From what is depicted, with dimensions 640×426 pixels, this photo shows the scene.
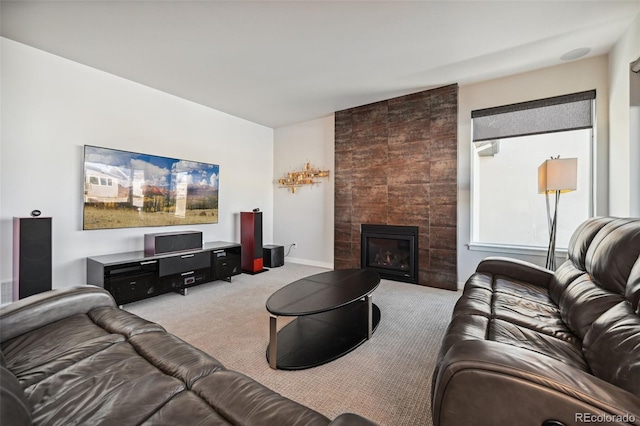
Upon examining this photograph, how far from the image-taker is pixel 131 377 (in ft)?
3.39

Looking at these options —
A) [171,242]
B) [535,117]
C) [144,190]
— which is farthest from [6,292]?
[535,117]

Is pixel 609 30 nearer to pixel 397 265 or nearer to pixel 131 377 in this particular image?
pixel 397 265

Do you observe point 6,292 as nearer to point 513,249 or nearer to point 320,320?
point 320,320

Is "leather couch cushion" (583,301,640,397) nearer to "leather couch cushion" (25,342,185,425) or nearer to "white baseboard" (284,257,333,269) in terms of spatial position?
"leather couch cushion" (25,342,185,425)

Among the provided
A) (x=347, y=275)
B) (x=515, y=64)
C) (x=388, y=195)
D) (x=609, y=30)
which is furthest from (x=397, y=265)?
(x=609, y=30)

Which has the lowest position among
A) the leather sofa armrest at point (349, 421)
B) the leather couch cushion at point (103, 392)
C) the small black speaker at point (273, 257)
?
the small black speaker at point (273, 257)

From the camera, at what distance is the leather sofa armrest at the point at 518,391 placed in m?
0.77

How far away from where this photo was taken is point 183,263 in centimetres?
345

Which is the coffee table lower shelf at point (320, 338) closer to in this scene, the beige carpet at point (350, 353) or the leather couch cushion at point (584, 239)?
the beige carpet at point (350, 353)

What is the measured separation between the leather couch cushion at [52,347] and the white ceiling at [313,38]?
7.97ft

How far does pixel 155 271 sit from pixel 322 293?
2208mm

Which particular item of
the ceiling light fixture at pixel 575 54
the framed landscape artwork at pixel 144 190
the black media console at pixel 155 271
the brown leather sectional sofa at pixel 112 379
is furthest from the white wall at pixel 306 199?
the brown leather sectional sofa at pixel 112 379

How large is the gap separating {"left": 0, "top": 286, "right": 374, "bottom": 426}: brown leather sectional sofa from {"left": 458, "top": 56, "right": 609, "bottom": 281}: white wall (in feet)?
11.6

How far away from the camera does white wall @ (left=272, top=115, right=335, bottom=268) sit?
16.4ft
